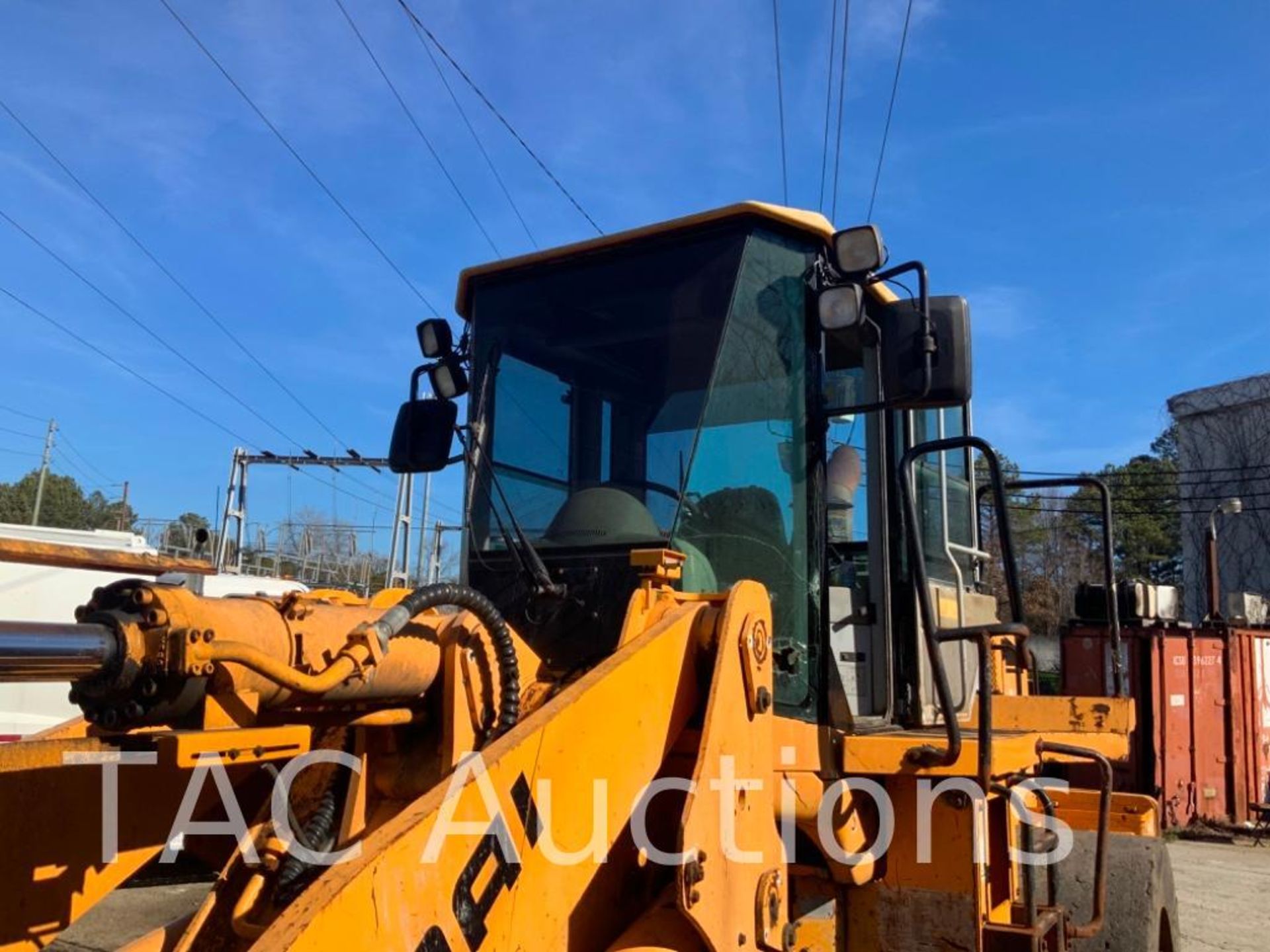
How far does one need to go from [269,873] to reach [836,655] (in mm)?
1970

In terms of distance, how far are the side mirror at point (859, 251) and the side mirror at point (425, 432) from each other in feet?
5.41

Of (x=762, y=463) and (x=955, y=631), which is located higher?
(x=762, y=463)

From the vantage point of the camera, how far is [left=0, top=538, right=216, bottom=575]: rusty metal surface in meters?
6.59

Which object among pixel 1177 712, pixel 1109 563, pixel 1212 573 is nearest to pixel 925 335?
pixel 1109 563

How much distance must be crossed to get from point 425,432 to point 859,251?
1840mm

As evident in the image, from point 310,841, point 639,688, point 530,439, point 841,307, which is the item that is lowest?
point 310,841

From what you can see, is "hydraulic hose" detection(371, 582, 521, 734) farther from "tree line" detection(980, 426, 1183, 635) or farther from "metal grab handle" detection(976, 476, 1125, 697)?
"tree line" detection(980, 426, 1183, 635)

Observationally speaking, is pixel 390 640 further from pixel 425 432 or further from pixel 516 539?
pixel 425 432

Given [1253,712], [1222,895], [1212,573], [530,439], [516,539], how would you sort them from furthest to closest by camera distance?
[1212,573], [1253,712], [1222,895], [530,439], [516,539]

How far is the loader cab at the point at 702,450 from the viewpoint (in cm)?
366

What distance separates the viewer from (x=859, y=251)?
12.3 feet

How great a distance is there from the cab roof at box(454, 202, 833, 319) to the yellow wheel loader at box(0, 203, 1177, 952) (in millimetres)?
14

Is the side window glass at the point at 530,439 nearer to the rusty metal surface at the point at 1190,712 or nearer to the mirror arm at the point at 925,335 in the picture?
the mirror arm at the point at 925,335

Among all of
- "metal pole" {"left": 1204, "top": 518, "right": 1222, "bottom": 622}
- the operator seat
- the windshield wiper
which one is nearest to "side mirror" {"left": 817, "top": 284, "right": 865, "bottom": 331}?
the operator seat
